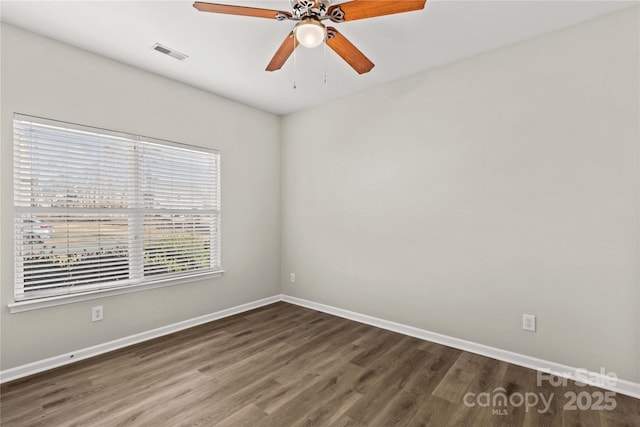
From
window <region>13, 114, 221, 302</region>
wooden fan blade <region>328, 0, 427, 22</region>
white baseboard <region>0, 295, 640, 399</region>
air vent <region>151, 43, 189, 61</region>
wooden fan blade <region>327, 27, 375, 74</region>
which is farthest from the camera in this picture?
air vent <region>151, 43, 189, 61</region>

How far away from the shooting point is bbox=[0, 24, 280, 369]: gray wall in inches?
93.4

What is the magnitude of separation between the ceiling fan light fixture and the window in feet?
7.27

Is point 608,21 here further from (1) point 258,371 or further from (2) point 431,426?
(1) point 258,371

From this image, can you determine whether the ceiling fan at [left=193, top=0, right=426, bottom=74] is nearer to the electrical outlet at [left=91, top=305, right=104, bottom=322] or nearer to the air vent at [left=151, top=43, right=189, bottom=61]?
the air vent at [left=151, top=43, right=189, bottom=61]

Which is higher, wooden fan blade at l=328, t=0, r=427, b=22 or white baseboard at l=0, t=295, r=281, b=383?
wooden fan blade at l=328, t=0, r=427, b=22

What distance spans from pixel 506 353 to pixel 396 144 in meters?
2.26

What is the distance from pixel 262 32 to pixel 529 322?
10.7ft

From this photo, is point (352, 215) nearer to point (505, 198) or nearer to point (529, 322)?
point (505, 198)

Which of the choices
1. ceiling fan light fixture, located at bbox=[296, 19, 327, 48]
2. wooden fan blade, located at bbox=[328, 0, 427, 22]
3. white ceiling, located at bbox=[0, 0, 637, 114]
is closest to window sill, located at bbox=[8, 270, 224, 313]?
white ceiling, located at bbox=[0, 0, 637, 114]

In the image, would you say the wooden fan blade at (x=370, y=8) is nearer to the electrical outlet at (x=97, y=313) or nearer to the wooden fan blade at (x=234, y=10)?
the wooden fan blade at (x=234, y=10)

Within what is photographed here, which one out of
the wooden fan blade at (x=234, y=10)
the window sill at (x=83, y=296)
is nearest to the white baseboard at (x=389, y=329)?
the window sill at (x=83, y=296)

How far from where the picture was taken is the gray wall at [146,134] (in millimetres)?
2371

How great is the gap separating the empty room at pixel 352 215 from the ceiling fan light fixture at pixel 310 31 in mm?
12

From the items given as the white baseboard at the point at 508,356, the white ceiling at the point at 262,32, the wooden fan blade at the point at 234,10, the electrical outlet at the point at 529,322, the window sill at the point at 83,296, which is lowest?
the white baseboard at the point at 508,356
